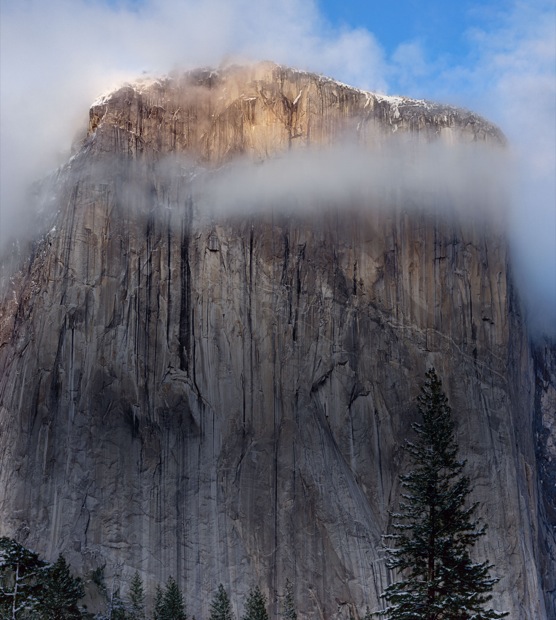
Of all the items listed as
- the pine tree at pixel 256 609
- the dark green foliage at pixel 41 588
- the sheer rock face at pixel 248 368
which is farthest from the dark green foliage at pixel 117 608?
the dark green foliage at pixel 41 588

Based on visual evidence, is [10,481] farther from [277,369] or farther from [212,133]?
[212,133]

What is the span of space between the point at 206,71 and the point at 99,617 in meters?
37.2

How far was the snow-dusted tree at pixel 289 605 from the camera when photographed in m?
54.3

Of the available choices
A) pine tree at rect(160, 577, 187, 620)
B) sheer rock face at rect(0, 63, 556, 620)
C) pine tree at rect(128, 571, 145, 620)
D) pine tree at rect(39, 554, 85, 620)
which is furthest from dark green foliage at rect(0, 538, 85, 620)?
sheer rock face at rect(0, 63, 556, 620)

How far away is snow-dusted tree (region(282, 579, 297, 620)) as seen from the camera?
54281 millimetres

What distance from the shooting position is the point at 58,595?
132 feet

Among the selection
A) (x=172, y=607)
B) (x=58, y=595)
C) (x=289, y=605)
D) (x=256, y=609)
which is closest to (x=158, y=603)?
(x=172, y=607)

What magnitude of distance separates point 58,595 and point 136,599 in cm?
1336

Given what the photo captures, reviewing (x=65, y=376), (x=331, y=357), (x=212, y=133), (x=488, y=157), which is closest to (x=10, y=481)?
(x=65, y=376)

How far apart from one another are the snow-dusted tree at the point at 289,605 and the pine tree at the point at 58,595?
15198 millimetres

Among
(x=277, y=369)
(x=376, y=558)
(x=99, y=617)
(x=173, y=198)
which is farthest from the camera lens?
(x=173, y=198)

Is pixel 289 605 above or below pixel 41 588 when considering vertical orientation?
above

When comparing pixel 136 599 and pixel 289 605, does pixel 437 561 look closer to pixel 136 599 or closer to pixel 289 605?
pixel 136 599

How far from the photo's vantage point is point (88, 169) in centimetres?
6744
